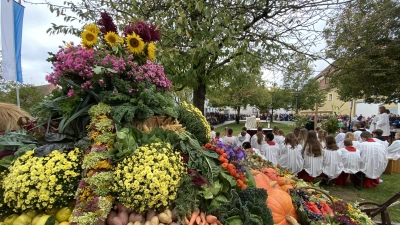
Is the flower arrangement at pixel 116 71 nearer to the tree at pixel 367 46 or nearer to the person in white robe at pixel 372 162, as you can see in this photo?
the tree at pixel 367 46

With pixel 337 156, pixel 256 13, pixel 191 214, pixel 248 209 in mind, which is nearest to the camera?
pixel 191 214

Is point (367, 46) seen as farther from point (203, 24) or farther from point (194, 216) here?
point (194, 216)

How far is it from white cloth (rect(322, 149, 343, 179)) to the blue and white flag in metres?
8.35

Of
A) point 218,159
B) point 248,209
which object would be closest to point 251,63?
point 218,159

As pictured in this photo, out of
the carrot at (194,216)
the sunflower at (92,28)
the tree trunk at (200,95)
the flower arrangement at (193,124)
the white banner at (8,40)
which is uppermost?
the white banner at (8,40)

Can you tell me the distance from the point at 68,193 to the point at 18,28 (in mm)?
5870

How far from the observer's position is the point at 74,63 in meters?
2.02

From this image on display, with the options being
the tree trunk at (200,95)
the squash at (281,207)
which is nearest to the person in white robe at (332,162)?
the tree trunk at (200,95)

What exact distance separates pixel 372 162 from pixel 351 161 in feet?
1.81

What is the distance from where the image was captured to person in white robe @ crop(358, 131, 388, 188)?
20.8 ft

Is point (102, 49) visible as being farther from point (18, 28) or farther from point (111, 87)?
point (18, 28)

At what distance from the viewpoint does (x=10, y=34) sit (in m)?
5.66

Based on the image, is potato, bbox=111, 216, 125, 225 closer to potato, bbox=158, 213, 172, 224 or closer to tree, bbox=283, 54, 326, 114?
potato, bbox=158, 213, 172, 224

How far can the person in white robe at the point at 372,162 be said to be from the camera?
20.8ft
